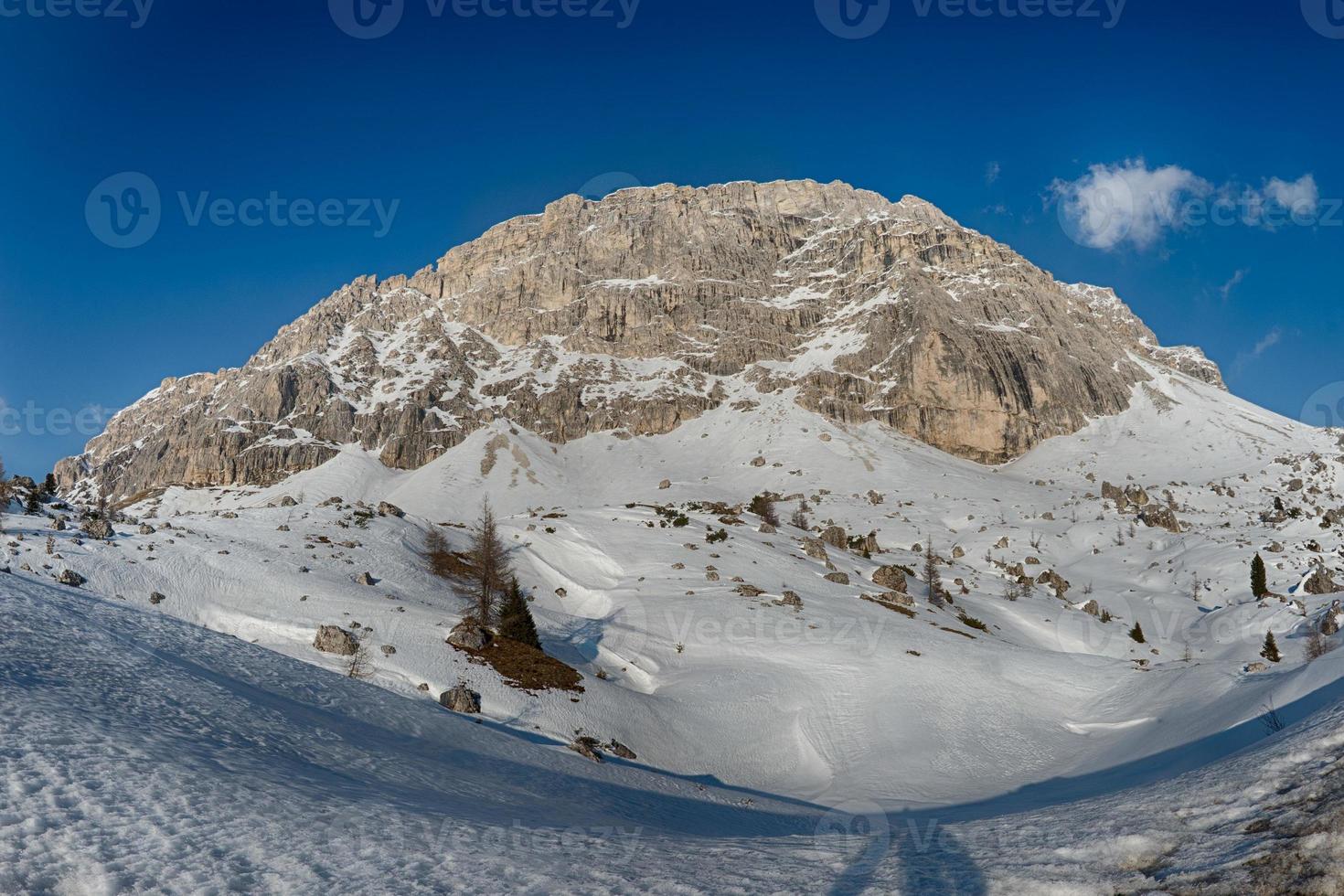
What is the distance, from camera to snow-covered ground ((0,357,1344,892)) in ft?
27.7

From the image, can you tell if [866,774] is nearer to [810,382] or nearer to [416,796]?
[416,796]

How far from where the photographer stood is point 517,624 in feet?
97.8

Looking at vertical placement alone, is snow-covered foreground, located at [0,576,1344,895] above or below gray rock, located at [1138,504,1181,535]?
below

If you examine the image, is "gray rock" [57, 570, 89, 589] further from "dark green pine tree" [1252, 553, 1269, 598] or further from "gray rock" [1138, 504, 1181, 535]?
"gray rock" [1138, 504, 1181, 535]

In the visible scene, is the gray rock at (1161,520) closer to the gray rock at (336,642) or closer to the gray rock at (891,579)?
the gray rock at (891,579)

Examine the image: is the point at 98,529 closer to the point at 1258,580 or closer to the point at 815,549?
the point at 815,549

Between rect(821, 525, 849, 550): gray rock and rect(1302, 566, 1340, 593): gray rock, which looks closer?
rect(1302, 566, 1340, 593): gray rock

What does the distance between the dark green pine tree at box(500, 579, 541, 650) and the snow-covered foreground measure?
577 inches

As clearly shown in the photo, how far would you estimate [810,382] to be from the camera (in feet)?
574

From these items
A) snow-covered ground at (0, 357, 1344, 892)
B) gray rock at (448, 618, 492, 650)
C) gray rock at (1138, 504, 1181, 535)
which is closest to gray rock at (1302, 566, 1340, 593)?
snow-covered ground at (0, 357, 1344, 892)

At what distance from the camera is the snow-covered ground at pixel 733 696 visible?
27.7 feet

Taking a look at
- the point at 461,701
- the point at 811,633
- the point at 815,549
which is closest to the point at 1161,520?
the point at 815,549

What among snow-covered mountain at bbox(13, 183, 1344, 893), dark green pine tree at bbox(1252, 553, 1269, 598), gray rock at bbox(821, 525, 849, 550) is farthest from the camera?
gray rock at bbox(821, 525, 849, 550)

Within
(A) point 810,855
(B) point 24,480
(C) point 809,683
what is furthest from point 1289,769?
(B) point 24,480
